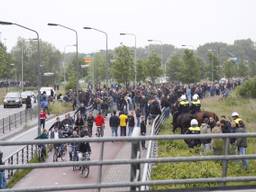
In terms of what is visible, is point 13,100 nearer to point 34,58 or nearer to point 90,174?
point 90,174

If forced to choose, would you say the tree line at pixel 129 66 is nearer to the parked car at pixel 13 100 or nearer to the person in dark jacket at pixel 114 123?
the parked car at pixel 13 100

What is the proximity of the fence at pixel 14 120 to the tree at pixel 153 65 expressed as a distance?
134 feet

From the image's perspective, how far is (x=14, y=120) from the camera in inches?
1614

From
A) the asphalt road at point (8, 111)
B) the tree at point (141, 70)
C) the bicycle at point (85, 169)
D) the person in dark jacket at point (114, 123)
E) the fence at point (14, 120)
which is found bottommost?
the asphalt road at point (8, 111)

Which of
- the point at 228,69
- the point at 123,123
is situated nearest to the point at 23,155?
the point at 123,123

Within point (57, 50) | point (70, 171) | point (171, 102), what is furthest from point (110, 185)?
point (57, 50)

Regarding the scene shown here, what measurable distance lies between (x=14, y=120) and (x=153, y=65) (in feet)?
154

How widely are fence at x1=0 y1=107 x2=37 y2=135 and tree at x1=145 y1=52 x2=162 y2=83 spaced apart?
40.9 m

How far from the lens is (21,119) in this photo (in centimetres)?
4256

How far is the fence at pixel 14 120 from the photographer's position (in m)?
38.3

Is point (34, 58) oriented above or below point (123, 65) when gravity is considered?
above

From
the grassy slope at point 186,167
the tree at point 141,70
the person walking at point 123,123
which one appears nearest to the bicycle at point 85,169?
the grassy slope at point 186,167

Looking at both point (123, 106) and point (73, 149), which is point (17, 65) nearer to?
point (123, 106)

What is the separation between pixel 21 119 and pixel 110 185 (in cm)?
3631
